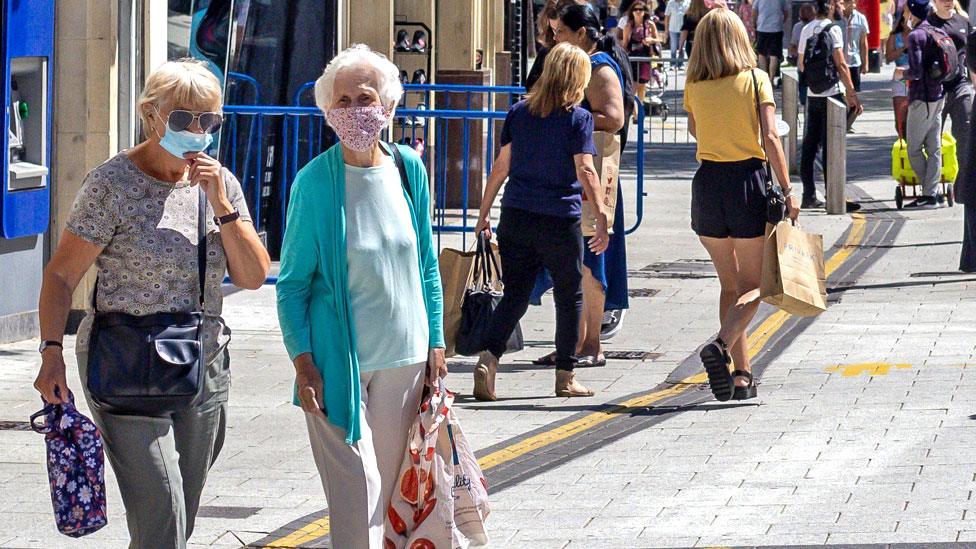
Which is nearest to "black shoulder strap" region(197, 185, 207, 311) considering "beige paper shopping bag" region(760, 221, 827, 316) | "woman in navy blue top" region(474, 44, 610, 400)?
"woman in navy blue top" region(474, 44, 610, 400)

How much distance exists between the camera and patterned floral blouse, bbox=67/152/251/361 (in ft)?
15.0

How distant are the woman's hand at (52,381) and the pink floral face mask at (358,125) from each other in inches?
37.0

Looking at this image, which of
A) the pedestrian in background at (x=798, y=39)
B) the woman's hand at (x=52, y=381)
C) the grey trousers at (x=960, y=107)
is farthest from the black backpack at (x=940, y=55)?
the woman's hand at (x=52, y=381)

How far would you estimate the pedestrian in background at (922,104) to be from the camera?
51.3 ft

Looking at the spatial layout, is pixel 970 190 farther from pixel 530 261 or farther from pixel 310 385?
pixel 310 385

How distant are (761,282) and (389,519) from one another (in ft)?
12.1

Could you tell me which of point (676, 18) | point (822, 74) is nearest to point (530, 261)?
point (822, 74)

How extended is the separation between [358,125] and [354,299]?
1.53 feet

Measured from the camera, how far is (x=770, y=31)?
3186cm

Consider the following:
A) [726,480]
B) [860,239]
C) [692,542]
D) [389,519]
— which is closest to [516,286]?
[726,480]

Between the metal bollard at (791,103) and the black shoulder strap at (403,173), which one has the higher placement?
the metal bollard at (791,103)

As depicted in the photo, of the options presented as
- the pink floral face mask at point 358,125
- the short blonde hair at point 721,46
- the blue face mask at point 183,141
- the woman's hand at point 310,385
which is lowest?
the woman's hand at point 310,385

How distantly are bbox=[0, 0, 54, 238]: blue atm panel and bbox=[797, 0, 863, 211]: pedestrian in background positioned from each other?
28.1 feet

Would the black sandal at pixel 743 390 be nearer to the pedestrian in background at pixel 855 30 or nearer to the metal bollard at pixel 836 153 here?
the metal bollard at pixel 836 153
